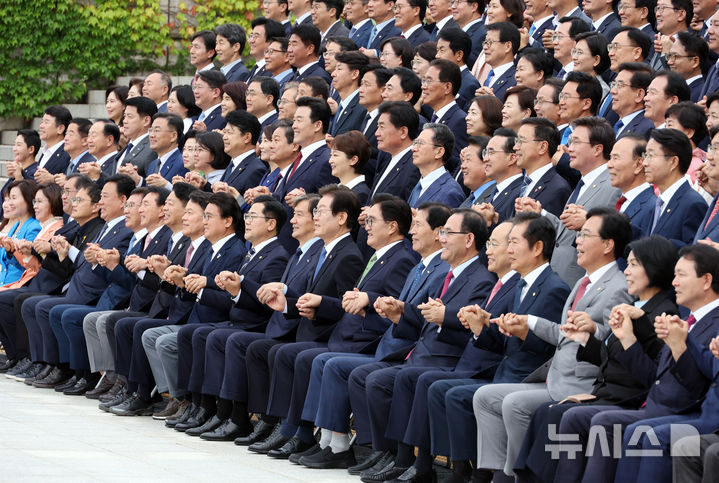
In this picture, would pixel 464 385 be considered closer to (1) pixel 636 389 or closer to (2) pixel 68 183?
(1) pixel 636 389

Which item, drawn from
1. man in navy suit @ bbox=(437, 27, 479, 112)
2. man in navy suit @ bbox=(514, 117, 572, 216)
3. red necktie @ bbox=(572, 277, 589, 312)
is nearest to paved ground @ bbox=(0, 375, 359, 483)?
red necktie @ bbox=(572, 277, 589, 312)

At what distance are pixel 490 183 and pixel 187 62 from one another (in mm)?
9395

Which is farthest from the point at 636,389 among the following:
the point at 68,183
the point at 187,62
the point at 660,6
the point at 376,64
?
the point at 187,62

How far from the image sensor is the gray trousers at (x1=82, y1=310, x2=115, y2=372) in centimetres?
891

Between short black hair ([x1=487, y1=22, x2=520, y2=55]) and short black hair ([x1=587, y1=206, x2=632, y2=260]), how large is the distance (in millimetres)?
3466

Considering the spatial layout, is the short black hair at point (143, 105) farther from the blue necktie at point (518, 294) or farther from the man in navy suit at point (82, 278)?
the blue necktie at point (518, 294)

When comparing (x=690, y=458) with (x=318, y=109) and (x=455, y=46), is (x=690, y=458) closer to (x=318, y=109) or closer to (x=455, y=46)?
(x=318, y=109)

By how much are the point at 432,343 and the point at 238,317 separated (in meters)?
1.70

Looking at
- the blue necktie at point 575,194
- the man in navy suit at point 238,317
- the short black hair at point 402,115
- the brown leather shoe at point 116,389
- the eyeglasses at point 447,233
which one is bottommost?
the brown leather shoe at point 116,389

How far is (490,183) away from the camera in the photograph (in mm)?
7582

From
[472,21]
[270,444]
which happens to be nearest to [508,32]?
[472,21]

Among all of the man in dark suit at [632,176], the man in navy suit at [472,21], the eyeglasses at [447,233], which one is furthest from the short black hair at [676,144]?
the man in navy suit at [472,21]

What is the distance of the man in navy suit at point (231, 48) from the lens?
11.6m

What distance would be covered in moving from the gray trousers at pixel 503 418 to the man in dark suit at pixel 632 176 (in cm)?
106
